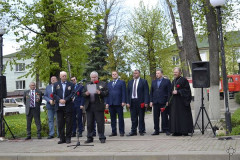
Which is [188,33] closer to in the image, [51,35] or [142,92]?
[142,92]

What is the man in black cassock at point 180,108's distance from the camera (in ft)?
38.9

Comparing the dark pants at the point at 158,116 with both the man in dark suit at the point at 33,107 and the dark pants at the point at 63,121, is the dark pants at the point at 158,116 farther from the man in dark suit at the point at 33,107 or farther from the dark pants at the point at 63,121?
the man in dark suit at the point at 33,107

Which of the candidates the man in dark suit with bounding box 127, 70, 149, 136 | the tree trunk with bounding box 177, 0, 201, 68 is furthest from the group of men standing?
the tree trunk with bounding box 177, 0, 201, 68

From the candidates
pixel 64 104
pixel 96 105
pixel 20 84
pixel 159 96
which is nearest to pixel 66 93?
pixel 64 104

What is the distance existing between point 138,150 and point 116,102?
3.87 m

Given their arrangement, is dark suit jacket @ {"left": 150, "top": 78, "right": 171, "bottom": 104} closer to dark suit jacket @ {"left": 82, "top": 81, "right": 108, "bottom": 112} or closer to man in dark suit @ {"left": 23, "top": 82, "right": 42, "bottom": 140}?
dark suit jacket @ {"left": 82, "top": 81, "right": 108, "bottom": 112}

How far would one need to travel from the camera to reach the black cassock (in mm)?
11852

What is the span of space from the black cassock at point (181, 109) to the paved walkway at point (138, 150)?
2.43ft

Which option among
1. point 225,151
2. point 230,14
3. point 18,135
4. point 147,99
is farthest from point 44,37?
point 230,14

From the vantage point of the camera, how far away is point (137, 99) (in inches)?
503

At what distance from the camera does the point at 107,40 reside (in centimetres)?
4481

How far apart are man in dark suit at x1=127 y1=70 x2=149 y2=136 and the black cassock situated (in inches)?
41.4

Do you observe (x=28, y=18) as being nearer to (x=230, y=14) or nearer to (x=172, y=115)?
(x=172, y=115)

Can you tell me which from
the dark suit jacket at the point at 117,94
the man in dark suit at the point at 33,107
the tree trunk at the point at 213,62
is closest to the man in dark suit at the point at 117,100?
the dark suit jacket at the point at 117,94
